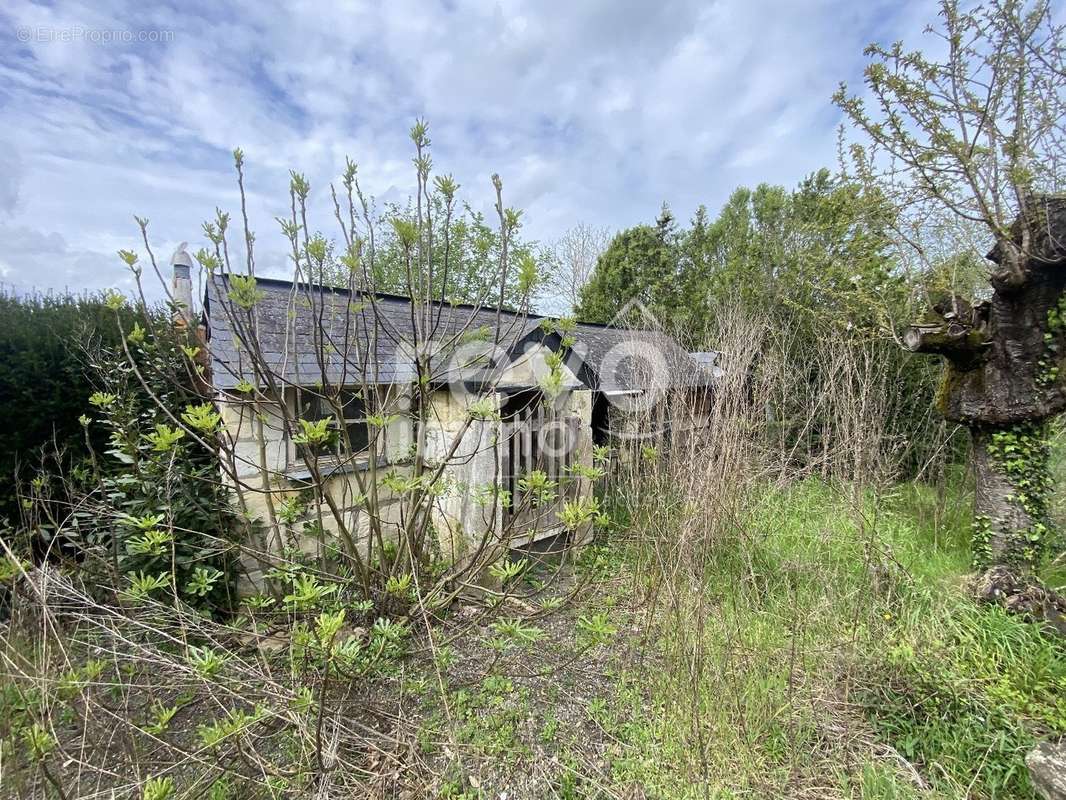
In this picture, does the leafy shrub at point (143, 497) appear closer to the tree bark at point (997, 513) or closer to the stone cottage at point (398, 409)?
the stone cottage at point (398, 409)

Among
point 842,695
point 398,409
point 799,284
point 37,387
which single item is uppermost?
point 799,284

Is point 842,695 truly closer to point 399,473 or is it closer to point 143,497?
point 399,473

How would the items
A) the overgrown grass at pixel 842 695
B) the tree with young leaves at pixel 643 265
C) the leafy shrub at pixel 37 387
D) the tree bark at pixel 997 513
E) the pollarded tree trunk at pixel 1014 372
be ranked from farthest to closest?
the tree with young leaves at pixel 643 265, the leafy shrub at pixel 37 387, the tree bark at pixel 997 513, the pollarded tree trunk at pixel 1014 372, the overgrown grass at pixel 842 695

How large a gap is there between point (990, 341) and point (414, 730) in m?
6.41

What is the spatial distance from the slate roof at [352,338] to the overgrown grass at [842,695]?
117 inches

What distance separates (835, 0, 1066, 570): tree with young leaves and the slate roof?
3.01m

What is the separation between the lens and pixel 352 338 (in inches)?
182

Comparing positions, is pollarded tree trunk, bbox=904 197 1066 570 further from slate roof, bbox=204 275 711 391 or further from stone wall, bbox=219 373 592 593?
stone wall, bbox=219 373 592 593

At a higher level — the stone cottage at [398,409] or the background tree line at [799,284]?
the background tree line at [799,284]

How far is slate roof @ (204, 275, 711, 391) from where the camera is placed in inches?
128

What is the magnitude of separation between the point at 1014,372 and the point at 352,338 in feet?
22.5

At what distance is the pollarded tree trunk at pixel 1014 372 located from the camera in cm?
382

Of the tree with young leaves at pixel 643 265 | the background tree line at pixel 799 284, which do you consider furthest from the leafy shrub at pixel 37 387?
the tree with young leaves at pixel 643 265

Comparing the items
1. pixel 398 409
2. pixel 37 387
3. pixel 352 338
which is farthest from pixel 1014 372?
pixel 37 387
